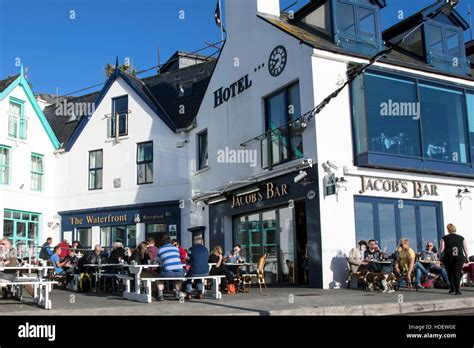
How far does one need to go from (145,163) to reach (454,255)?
15.3m

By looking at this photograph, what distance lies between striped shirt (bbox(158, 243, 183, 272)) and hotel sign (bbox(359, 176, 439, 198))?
19.8 feet

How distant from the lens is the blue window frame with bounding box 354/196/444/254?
1630 centimetres

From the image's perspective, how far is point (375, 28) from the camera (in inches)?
712

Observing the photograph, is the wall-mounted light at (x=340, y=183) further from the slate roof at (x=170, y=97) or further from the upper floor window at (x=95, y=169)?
the upper floor window at (x=95, y=169)

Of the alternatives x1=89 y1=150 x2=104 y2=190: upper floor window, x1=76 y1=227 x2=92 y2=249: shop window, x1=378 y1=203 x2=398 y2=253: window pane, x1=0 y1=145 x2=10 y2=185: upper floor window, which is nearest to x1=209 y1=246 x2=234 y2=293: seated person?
x1=378 y1=203 x2=398 y2=253: window pane

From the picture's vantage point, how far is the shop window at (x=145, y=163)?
25141mm

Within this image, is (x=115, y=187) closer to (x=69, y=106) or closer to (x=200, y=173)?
(x=200, y=173)

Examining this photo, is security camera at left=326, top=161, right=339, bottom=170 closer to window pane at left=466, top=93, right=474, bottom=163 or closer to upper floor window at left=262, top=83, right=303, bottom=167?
upper floor window at left=262, top=83, right=303, bottom=167

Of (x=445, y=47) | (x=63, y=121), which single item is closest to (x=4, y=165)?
(x=63, y=121)

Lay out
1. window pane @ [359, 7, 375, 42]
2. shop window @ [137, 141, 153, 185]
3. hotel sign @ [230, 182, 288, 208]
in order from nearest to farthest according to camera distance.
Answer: hotel sign @ [230, 182, 288, 208], window pane @ [359, 7, 375, 42], shop window @ [137, 141, 153, 185]

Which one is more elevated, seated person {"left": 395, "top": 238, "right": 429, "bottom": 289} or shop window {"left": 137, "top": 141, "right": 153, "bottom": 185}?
shop window {"left": 137, "top": 141, "right": 153, "bottom": 185}

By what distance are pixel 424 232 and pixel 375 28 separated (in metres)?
6.52
